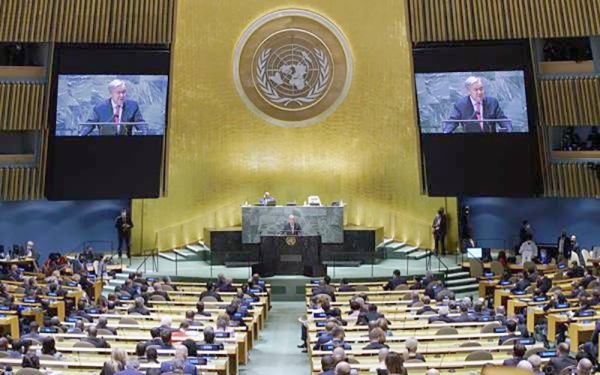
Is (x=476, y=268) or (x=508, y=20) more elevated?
(x=508, y=20)

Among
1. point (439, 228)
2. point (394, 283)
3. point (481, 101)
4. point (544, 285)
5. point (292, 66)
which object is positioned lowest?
point (544, 285)

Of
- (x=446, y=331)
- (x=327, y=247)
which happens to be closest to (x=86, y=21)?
(x=327, y=247)

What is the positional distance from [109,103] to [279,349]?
1017cm

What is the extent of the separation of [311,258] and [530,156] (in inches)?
243

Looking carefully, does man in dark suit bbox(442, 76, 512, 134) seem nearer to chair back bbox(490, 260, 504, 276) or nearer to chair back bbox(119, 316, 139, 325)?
chair back bbox(490, 260, 504, 276)

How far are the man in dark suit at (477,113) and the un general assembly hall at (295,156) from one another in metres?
0.05

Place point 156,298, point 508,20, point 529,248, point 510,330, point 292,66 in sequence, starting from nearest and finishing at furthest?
point 510,330 < point 156,298 < point 529,248 < point 508,20 < point 292,66

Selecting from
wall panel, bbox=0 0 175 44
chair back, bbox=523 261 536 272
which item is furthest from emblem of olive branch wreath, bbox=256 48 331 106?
chair back, bbox=523 261 536 272

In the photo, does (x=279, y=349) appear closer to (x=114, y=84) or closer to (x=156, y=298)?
(x=156, y=298)

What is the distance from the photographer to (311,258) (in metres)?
22.4

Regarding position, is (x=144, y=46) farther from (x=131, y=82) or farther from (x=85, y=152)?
(x=85, y=152)

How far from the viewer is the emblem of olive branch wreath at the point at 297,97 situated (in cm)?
2706

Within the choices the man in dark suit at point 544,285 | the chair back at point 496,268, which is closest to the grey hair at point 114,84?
the chair back at point 496,268

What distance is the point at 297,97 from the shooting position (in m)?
27.3
